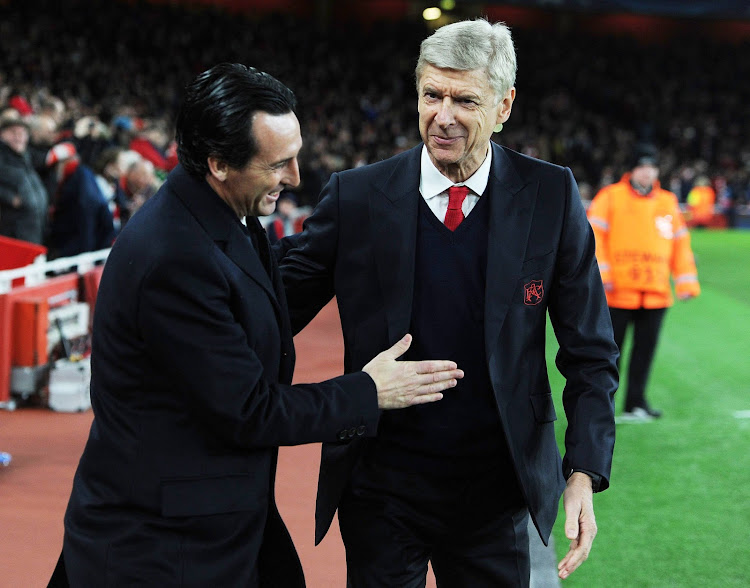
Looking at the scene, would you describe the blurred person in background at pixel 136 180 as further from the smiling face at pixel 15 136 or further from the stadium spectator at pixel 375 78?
the stadium spectator at pixel 375 78

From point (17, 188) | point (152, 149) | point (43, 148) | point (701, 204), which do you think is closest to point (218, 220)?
point (17, 188)

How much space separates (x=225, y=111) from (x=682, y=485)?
5112mm

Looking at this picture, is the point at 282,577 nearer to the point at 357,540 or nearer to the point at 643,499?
the point at 357,540

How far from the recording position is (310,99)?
1196 inches

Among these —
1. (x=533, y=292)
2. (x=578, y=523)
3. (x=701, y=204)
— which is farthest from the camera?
(x=701, y=204)

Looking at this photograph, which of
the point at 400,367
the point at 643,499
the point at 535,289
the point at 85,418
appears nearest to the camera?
the point at 400,367

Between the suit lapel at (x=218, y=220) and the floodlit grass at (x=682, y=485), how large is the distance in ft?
10.6

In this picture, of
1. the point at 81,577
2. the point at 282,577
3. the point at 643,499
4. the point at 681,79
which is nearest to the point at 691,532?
the point at 643,499

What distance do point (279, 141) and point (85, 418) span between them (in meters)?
5.88

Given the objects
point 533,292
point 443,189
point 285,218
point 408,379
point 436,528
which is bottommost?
point 285,218

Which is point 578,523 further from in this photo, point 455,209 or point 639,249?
point 639,249

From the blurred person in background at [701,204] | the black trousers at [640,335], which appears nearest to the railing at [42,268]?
the black trousers at [640,335]

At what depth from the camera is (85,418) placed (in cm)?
754

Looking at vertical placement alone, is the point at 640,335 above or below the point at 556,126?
above
